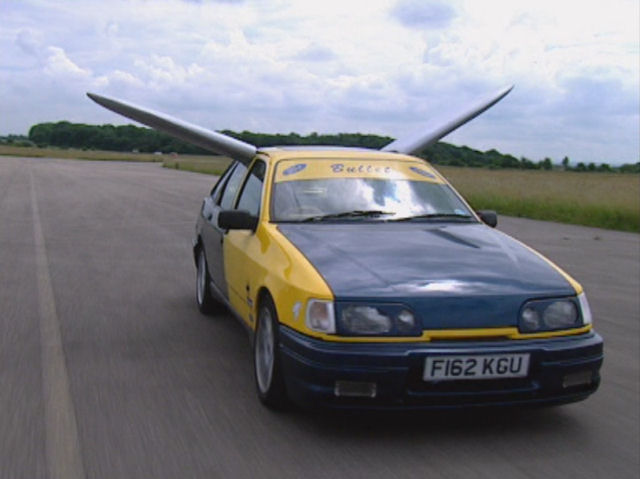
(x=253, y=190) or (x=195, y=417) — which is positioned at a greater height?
Answer: (x=253, y=190)

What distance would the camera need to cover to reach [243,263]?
5.39 m

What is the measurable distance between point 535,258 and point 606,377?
1297mm

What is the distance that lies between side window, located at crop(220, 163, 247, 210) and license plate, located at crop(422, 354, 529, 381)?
120 inches

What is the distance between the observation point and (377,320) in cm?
403

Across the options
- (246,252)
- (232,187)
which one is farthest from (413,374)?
(232,187)

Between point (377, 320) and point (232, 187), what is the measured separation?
3.19 meters

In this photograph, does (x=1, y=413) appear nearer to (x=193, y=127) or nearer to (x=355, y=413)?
(x=355, y=413)

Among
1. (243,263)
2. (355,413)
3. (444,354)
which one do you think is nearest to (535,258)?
(444,354)

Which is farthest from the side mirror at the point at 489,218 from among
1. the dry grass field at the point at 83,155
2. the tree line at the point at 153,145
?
the dry grass field at the point at 83,155

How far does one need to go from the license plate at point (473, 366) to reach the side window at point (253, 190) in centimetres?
204

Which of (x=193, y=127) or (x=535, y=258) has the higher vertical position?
(x=193, y=127)

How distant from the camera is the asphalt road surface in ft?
12.4

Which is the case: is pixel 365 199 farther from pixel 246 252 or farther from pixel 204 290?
pixel 204 290

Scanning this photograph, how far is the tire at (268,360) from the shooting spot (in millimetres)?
4449
